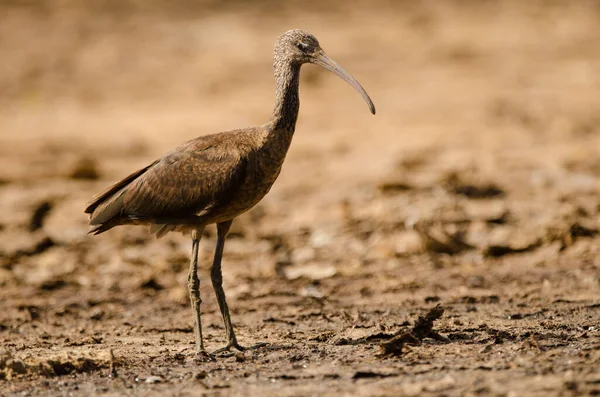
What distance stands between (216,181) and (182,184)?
38cm

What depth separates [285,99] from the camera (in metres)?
7.98

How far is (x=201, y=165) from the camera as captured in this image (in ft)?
25.8

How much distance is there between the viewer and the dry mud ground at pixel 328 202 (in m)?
6.89

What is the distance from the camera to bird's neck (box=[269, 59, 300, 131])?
7.91 metres

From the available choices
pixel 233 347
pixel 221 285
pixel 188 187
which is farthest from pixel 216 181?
pixel 233 347

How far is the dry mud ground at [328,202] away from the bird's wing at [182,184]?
1.10 m

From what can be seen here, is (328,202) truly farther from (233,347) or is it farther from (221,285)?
(233,347)

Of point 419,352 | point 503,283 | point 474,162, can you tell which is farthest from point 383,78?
point 419,352

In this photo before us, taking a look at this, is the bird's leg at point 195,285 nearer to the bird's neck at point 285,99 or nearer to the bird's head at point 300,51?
the bird's neck at point 285,99

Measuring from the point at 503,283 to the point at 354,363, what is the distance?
13.7 ft

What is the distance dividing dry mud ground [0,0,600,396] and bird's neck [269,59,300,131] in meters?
1.71

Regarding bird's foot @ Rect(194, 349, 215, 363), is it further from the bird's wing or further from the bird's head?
the bird's head

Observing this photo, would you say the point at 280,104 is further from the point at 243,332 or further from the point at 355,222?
the point at 355,222

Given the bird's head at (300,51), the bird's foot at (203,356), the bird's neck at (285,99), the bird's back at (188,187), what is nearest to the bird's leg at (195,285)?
the bird's back at (188,187)
